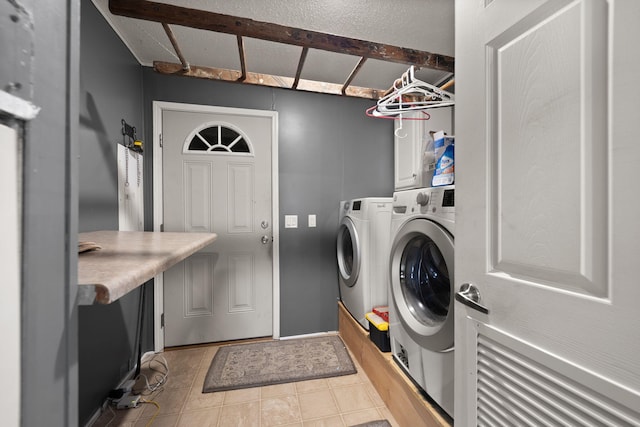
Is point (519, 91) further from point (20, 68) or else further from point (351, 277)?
point (351, 277)

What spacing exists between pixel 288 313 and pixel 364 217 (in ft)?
3.93

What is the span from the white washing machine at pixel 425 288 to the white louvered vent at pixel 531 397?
0.84 ft

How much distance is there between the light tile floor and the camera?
1.41 metres

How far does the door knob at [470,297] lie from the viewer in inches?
29.2

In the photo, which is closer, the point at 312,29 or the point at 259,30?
the point at 259,30

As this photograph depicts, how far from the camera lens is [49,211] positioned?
0.42 metres

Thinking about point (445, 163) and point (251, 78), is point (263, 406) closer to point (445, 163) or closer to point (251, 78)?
point (445, 163)

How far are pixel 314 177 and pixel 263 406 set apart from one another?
70.8 inches

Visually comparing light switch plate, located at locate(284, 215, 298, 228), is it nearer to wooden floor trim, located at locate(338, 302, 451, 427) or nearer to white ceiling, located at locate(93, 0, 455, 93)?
wooden floor trim, located at locate(338, 302, 451, 427)

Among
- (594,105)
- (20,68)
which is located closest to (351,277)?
(594,105)

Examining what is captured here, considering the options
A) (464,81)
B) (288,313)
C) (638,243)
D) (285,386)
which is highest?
(464,81)

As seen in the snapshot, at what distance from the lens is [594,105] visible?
1.65 feet

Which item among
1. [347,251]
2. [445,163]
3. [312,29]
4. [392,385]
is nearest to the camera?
[445,163]

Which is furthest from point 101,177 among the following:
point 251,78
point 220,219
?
point 251,78
